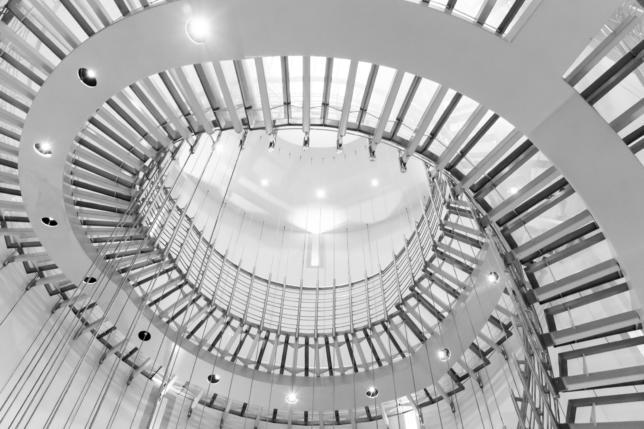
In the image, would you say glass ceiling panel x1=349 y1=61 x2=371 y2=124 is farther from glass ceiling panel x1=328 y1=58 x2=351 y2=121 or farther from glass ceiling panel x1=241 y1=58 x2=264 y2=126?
glass ceiling panel x1=241 y1=58 x2=264 y2=126

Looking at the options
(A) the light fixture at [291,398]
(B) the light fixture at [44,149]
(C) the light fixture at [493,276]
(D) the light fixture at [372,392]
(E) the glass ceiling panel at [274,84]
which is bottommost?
(A) the light fixture at [291,398]

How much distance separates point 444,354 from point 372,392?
159 cm

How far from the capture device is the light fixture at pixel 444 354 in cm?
585

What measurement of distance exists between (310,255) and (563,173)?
282 inches

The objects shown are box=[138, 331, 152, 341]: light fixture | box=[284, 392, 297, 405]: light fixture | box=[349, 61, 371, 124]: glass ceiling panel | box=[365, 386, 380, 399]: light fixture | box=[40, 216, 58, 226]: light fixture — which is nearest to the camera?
box=[349, 61, 371, 124]: glass ceiling panel

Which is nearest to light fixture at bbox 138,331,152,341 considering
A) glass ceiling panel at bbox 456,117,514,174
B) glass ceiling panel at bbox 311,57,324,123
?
glass ceiling panel at bbox 311,57,324,123

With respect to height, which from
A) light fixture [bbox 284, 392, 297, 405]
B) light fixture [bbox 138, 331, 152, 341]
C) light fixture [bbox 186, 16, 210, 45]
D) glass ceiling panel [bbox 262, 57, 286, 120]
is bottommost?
light fixture [bbox 284, 392, 297, 405]

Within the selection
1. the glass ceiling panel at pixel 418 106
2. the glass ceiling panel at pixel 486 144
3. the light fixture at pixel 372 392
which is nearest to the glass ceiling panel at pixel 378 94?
the glass ceiling panel at pixel 418 106

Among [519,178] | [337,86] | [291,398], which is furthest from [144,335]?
[519,178]

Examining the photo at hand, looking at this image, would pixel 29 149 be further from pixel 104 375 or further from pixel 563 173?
pixel 563 173

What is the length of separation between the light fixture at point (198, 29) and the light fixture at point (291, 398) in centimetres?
550

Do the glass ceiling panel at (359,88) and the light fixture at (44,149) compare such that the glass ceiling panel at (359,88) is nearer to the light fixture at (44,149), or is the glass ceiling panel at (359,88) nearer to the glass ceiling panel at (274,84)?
the glass ceiling panel at (274,84)

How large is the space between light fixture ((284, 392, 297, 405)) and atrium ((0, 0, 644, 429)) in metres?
0.02

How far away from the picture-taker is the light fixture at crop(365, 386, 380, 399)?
667 centimetres
